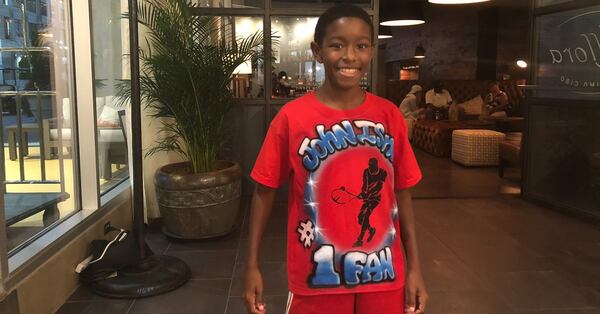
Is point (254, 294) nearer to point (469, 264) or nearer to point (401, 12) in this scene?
point (469, 264)

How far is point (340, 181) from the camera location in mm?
1213

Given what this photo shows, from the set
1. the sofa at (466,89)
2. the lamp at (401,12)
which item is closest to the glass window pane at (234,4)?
the lamp at (401,12)

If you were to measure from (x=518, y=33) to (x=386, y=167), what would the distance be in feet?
35.4

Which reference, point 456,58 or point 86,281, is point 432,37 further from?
point 86,281

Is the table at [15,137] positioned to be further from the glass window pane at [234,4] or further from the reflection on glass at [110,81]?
the glass window pane at [234,4]

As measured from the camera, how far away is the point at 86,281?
114 inches

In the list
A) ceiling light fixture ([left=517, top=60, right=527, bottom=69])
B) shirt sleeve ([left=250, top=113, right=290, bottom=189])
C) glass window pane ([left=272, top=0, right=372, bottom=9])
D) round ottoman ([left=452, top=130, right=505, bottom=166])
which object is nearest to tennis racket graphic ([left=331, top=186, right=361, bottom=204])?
shirt sleeve ([left=250, top=113, right=290, bottom=189])

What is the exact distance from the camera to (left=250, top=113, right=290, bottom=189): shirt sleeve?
4.10 ft

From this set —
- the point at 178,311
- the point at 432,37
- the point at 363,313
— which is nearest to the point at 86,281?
the point at 178,311

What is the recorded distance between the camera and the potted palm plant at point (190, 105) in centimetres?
361

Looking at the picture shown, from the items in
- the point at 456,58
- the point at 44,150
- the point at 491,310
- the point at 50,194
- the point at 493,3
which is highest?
the point at 493,3

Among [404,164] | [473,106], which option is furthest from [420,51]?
[404,164]

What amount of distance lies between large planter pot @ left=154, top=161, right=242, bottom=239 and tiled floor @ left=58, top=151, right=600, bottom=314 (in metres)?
0.11

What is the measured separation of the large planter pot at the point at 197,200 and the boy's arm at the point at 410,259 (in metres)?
2.42
